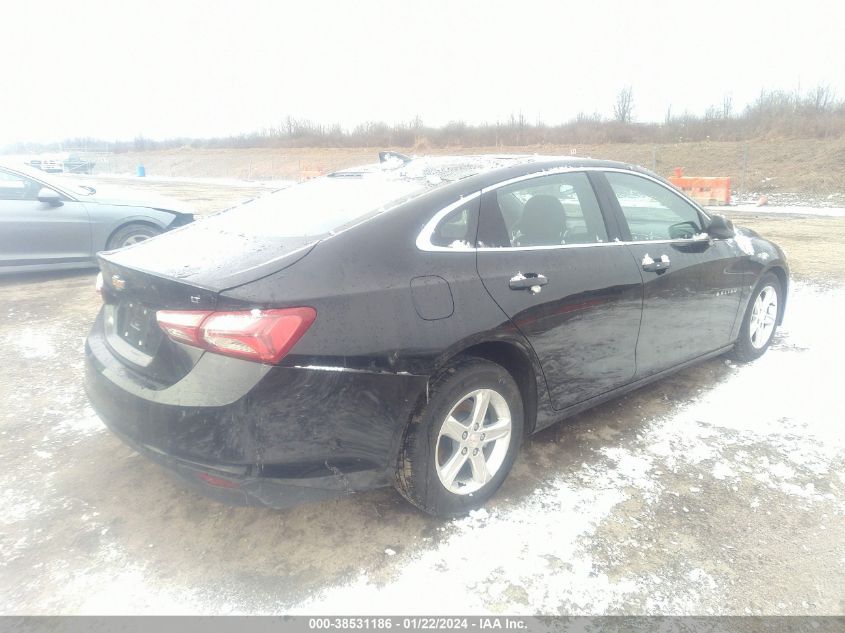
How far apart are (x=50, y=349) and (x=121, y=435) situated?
3020mm

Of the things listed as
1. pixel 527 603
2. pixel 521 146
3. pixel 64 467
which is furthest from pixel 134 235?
pixel 521 146

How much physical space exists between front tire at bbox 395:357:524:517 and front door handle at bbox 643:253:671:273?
122cm

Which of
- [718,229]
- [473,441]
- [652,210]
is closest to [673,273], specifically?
[652,210]

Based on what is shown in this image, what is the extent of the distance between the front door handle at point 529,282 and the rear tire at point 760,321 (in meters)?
2.40

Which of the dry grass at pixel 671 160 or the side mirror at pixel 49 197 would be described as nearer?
the side mirror at pixel 49 197

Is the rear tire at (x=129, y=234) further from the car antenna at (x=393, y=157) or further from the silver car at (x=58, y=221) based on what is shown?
the car antenna at (x=393, y=157)

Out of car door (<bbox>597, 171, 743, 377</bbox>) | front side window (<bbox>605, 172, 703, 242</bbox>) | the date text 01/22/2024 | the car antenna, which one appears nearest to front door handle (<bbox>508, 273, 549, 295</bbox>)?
car door (<bbox>597, 171, 743, 377</bbox>)

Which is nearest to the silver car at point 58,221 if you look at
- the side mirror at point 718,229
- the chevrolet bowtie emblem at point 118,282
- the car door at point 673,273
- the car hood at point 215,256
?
the car hood at point 215,256

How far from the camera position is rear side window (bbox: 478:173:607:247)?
282cm

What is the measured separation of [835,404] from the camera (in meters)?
3.79

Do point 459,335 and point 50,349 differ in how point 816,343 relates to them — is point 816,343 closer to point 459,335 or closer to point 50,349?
point 459,335

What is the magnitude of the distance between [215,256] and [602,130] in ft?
140

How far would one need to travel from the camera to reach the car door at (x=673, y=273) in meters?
3.47

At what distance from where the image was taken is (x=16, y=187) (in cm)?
707
